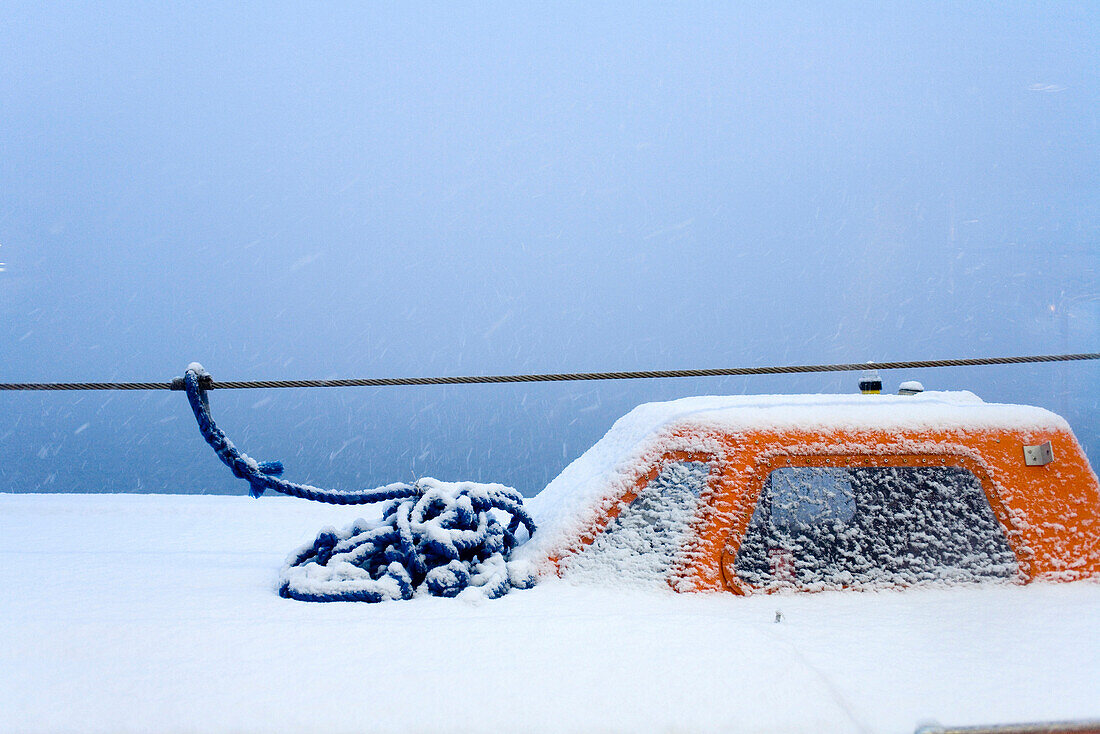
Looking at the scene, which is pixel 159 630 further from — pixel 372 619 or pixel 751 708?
pixel 751 708

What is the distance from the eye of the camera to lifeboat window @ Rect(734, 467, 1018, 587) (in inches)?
69.2

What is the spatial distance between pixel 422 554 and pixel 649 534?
63 centimetres

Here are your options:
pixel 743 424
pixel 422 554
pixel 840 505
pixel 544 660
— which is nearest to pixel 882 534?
pixel 840 505

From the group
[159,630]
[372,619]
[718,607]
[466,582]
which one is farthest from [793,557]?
[159,630]

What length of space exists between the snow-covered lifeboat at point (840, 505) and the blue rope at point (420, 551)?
0.19 m

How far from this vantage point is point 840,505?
5.94ft

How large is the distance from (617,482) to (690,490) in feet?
0.64

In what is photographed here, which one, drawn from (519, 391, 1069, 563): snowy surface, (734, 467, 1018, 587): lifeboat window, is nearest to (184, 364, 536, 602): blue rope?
(519, 391, 1069, 563): snowy surface

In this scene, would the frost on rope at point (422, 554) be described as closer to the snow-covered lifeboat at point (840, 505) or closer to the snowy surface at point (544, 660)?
the snowy surface at point (544, 660)

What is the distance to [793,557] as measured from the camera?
1772 millimetres

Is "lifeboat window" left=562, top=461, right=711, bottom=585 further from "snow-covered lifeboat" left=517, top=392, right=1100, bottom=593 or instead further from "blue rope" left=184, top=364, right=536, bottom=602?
"blue rope" left=184, top=364, right=536, bottom=602

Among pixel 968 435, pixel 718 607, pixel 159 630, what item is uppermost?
pixel 968 435

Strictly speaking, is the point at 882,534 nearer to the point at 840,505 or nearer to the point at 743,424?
the point at 840,505

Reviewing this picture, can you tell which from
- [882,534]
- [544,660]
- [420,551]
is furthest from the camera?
[420,551]
